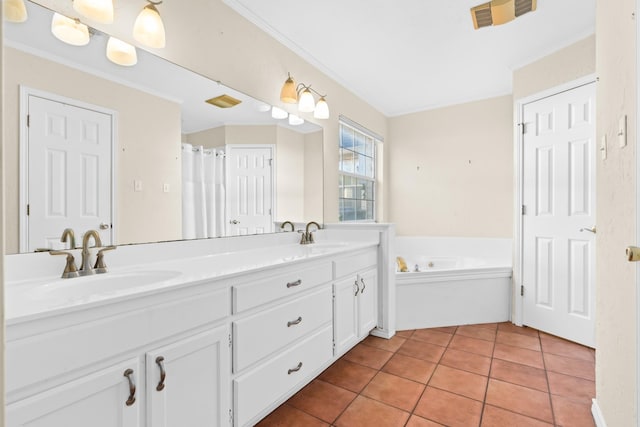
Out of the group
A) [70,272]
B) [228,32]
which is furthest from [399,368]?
[228,32]

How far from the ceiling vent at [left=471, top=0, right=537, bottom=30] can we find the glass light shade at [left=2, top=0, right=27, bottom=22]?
7.70 feet

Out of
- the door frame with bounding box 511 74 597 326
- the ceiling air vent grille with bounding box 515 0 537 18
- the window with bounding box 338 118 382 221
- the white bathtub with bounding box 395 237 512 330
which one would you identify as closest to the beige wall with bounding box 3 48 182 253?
the window with bounding box 338 118 382 221

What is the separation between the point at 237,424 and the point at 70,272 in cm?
90

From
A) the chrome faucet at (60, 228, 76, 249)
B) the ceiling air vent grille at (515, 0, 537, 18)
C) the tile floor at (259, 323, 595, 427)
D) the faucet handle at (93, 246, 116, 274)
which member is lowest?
the tile floor at (259, 323, 595, 427)

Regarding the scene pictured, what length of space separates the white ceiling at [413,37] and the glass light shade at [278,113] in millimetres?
510

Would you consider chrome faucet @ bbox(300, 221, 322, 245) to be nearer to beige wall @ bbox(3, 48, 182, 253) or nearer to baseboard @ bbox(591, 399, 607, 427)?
beige wall @ bbox(3, 48, 182, 253)

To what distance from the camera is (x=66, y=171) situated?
126 centimetres

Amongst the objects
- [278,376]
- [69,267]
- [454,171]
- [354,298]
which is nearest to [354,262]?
[354,298]

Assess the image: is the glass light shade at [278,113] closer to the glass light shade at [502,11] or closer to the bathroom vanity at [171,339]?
the bathroom vanity at [171,339]

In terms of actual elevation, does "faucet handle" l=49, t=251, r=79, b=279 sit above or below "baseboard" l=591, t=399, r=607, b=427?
above

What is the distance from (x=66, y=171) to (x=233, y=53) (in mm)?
1195

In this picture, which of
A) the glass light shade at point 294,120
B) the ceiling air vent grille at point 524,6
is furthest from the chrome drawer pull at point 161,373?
the ceiling air vent grille at point 524,6

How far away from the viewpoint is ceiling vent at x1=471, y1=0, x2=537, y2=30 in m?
1.99

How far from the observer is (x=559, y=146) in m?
2.56
